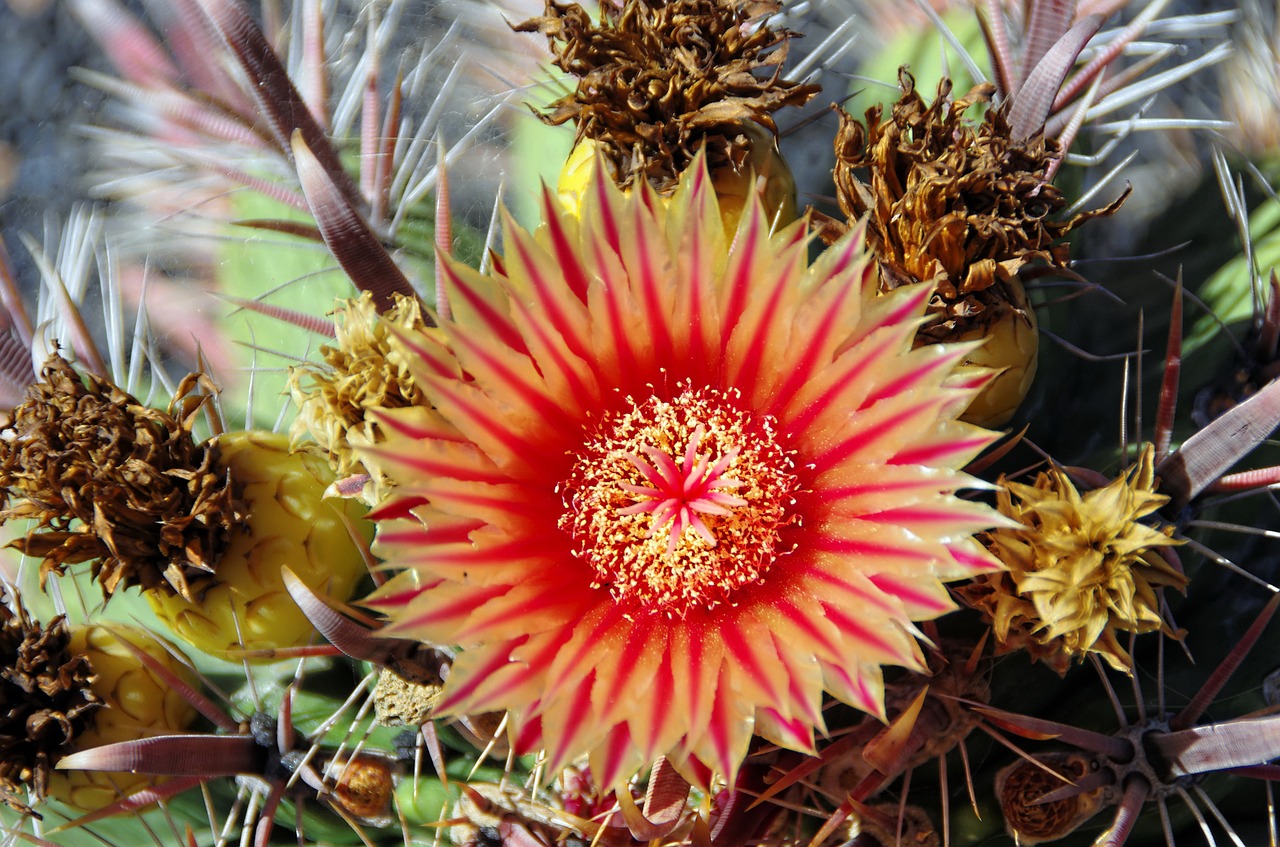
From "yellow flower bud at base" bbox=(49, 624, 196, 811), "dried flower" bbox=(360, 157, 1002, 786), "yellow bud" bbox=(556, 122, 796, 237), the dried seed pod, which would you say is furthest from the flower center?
"yellow flower bud at base" bbox=(49, 624, 196, 811)

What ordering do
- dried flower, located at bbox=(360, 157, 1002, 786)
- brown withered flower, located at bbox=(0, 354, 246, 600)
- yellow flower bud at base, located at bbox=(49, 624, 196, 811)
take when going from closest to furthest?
dried flower, located at bbox=(360, 157, 1002, 786), brown withered flower, located at bbox=(0, 354, 246, 600), yellow flower bud at base, located at bbox=(49, 624, 196, 811)

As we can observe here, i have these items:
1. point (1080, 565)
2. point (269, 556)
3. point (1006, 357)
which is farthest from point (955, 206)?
point (269, 556)

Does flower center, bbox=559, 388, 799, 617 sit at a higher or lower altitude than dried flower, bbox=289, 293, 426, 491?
lower

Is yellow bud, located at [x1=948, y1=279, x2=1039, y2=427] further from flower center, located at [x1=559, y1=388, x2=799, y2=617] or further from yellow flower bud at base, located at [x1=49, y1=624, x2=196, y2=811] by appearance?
yellow flower bud at base, located at [x1=49, y1=624, x2=196, y2=811]

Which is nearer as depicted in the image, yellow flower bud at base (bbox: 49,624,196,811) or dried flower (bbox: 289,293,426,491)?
dried flower (bbox: 289,293,426,491)

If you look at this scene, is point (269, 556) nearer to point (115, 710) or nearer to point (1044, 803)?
point (115, 710)

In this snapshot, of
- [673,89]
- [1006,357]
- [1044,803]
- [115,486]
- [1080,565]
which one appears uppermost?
[673,89]
